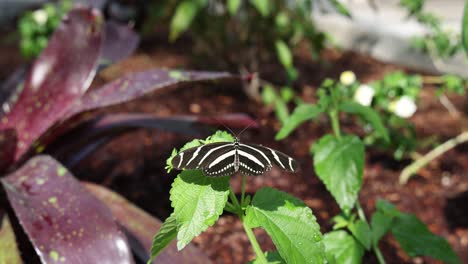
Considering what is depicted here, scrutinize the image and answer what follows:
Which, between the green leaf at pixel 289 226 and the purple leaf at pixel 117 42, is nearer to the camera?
the green leaf at pixel 289 226

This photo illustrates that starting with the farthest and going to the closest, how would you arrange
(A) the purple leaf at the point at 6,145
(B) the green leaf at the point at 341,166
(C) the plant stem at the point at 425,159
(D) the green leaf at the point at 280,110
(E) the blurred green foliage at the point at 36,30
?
(E) the blurred green foliage at the point at 36,30 → (D) the green leaf at the point at 280,110 → (C) the plant stem at the point at 425,159 → (A) the purple leaf at the point at 6,145 → (B) the green leaf at the point at 341,166

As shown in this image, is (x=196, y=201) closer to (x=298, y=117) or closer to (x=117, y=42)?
(x=298, y=117)

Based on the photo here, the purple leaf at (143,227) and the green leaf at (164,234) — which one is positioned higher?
the green leaf at (164,234)

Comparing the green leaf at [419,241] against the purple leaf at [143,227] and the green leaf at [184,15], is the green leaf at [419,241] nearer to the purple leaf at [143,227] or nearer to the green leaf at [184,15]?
the purple leaf at [143,227]

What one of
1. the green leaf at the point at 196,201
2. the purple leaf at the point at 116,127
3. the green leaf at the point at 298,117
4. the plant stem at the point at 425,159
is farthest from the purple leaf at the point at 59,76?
the plant stem at the point at 425,159

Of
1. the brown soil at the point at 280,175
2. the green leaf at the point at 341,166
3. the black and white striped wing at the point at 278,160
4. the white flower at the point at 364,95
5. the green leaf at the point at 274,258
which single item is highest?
the black and white striped wing at the point at 278,160

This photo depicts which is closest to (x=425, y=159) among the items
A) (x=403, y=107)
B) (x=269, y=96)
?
(x=403, y=107)

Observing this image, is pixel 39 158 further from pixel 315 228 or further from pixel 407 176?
pixel 407 176
